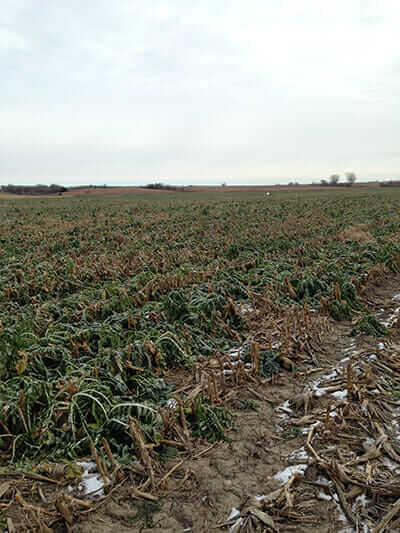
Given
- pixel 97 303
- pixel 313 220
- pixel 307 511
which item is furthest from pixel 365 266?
pixel 313 220

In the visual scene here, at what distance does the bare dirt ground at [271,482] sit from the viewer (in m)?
2.52

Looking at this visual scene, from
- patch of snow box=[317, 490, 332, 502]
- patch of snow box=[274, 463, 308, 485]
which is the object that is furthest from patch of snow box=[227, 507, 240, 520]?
patch of snow box=[317, 490, 332, 502]

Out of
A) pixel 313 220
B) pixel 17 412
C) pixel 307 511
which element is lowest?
pixel 307 511

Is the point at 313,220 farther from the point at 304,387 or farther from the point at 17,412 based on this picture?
the point at 17,412

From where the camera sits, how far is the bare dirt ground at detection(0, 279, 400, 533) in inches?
99.2

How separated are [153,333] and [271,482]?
261 centimetres

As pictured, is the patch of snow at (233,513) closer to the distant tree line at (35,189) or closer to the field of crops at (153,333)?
the field of crops at (153,333)

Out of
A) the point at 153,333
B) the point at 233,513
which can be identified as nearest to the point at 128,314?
the point at 153,333

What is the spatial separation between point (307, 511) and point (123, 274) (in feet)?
24.2

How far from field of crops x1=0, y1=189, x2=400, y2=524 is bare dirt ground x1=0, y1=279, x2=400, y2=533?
205mm

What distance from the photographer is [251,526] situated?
2436 mm

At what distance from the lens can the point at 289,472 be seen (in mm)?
2932

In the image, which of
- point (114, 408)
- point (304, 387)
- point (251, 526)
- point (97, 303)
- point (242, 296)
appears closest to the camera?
point (251, 526)

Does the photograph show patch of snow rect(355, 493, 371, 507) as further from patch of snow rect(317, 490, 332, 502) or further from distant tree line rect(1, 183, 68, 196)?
distant tree line rect(1, 183, 68, 196)
